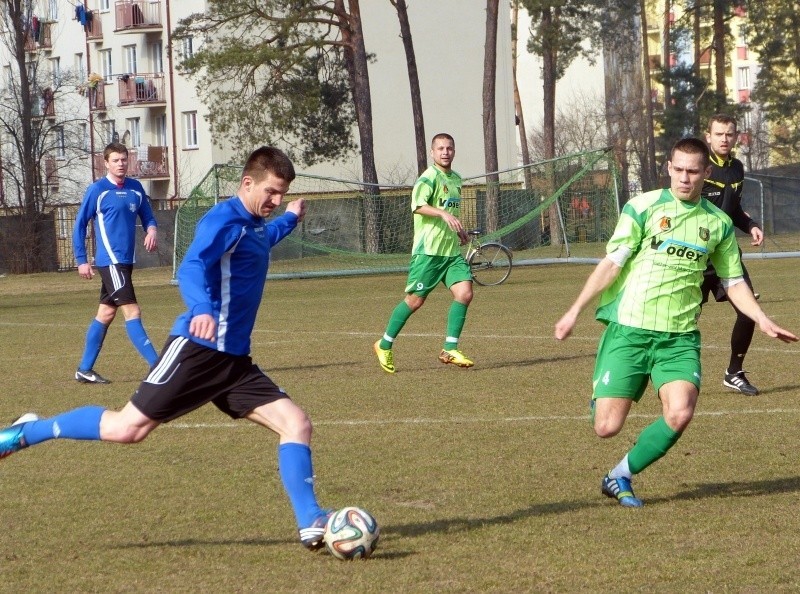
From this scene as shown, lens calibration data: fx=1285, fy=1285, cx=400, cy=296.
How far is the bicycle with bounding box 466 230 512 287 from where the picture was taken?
24203mm

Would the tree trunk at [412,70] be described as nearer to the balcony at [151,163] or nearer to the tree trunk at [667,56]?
the tree trunk at [667,56]

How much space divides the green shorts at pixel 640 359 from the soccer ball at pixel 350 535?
1.47 meters

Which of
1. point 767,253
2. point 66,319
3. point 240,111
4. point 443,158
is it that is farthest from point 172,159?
point 443,158

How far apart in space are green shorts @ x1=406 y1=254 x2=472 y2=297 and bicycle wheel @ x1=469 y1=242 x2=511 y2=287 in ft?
42.7

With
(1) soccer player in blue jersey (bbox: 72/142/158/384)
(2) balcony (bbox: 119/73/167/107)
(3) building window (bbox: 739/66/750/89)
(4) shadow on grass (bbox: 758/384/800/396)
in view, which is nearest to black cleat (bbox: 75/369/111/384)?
(1) soccer player in blue jersey (bbox: 72/142/158/384)

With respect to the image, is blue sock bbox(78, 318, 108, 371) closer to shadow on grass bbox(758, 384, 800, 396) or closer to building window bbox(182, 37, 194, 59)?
shadow on grass bbox(758, 384, 800, 396)

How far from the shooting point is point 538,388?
31.9 ft

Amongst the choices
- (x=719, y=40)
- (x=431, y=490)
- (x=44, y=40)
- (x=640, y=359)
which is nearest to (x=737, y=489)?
(x=640, y=359)

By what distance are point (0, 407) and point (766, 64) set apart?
4739 centimetres

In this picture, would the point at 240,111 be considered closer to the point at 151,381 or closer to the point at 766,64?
the point at 766,64

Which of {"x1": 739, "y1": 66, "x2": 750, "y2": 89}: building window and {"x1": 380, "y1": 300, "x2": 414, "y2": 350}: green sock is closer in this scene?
{"x1": 380, "y1": 300, "x2": 414, "y2": 350}: green sock

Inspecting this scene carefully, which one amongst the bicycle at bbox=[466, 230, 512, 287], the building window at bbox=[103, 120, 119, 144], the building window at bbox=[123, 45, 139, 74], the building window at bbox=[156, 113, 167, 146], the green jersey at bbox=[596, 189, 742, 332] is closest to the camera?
the green jersey at bbox=[596, 189, 742, 332]

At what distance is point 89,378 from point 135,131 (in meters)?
49.2

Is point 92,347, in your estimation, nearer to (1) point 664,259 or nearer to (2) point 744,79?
(1) point 664,259
